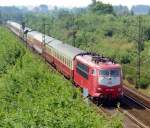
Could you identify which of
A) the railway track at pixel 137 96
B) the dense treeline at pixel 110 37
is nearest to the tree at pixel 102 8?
the dense treeline at pixel 110 37

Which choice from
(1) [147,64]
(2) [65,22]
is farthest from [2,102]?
(2) [65,22]

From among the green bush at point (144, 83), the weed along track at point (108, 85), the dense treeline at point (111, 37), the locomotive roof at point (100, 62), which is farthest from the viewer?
the dense treeline at point (111, 37)

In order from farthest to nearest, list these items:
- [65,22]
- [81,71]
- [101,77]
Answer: [65,22]
[81,71]
[101,77]

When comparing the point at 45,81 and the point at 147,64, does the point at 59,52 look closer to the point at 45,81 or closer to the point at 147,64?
the point at 147,64

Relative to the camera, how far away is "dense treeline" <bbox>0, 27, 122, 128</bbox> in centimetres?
2220

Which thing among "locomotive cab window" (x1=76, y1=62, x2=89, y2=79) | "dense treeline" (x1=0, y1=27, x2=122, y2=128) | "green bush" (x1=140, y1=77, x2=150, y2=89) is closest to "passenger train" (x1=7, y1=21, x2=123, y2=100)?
"locomotive cab window" (x1=76, y1=62, x2=89, y2=79)

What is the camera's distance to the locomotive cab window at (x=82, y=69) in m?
42.3

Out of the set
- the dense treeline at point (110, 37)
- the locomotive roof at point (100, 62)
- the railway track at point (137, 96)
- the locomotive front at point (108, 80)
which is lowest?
the dense treeline at point (110, 37)

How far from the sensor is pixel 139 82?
54.6 meters

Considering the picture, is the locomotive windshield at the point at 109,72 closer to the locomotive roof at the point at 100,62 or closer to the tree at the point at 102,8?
the locomotive roof at the point at 100,62

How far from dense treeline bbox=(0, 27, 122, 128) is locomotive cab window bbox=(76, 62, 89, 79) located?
13.9 ft

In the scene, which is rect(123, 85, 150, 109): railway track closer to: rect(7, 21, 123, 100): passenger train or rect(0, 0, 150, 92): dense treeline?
rect(0, 0, 150, 92): dense treeline

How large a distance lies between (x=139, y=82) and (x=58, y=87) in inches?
988

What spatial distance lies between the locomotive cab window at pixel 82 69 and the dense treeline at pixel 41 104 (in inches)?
167
